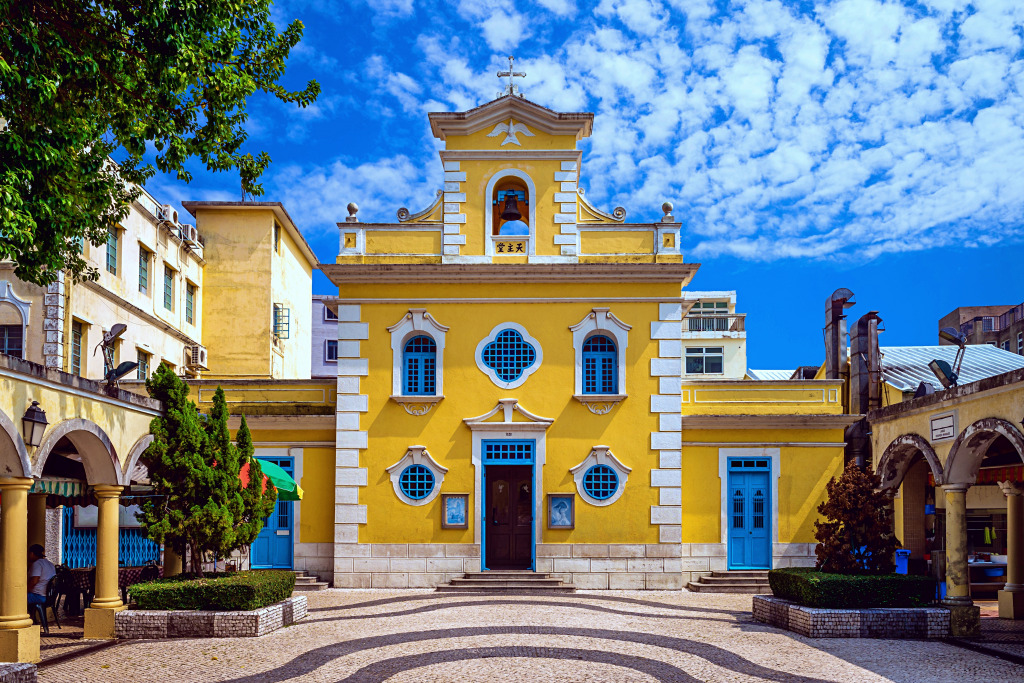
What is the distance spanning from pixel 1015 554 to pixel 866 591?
4.04m

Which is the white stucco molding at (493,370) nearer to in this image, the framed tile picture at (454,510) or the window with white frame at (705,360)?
the framed tile picture at (454,510)

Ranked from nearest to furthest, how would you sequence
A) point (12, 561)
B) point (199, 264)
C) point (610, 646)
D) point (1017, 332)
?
point (12, 561), point (610, 646), point (199, 264), point (1017, 332)

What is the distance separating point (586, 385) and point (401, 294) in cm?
490

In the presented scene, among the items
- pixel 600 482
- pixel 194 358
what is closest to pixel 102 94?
pixel 600 482

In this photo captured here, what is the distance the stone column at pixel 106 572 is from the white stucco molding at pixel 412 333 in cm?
740

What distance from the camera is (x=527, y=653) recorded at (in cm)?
1263

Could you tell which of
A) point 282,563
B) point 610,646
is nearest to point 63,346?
point 282,563

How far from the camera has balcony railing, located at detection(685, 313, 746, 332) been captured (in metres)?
→ 48.3

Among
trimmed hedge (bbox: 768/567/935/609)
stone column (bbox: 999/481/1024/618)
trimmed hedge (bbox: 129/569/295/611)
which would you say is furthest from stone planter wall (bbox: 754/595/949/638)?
trimmed hedge (bbox: 129/569/295/611)

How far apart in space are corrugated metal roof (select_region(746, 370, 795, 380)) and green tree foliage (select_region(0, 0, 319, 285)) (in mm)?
32971

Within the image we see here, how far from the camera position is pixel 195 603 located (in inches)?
555

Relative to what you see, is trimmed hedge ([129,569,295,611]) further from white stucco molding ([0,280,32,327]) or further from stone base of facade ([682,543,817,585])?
stone base of facade ([682,543,817,585])

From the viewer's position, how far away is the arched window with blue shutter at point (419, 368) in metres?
21.0

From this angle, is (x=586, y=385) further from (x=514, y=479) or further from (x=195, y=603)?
(x=195, y=603)
